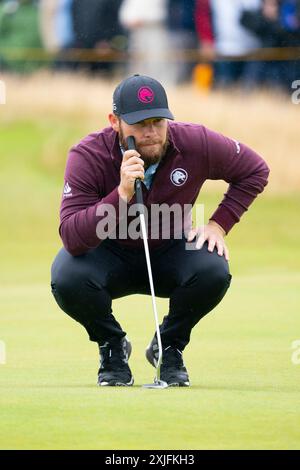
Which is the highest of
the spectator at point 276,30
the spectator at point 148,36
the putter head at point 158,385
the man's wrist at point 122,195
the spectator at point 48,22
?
the spectator at point 48,22

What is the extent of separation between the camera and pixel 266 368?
7945 millimetres

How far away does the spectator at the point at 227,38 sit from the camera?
18000 millimetres

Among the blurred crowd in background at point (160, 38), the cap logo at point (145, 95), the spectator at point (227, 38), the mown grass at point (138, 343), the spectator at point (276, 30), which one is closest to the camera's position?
the mown grass at point (138, 343)

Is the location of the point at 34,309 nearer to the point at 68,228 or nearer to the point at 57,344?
the point at 57,344

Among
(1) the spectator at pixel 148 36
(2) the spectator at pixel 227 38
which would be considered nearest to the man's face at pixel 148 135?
(2) the spectator at pixel 227 38

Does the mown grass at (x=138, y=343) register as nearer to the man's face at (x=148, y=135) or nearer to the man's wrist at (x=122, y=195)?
the man's wrist at (x=122, y=195)

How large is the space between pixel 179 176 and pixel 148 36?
11876mm

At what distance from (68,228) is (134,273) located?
646 millimetres

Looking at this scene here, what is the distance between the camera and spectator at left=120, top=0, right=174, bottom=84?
18656 mm

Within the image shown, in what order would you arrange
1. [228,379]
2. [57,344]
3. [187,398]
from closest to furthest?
[187,398], [228,379], [57,344]

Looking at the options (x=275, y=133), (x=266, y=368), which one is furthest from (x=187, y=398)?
(x=275, y=133)

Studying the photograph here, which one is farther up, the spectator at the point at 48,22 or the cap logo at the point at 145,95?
the spectator at the point at 48,22

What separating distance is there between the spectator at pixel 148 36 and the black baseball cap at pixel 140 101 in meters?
11.5
